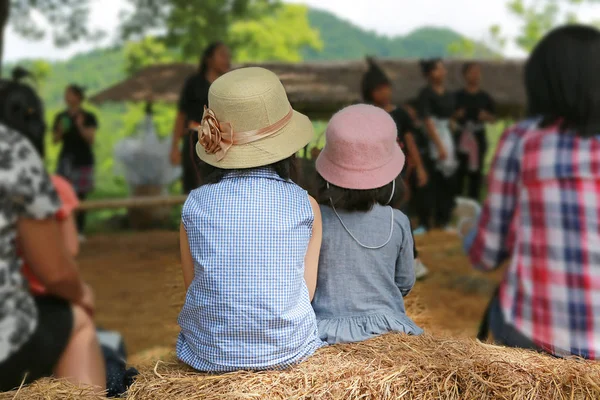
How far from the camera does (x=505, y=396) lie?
1519 mm

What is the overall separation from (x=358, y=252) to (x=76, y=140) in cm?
623

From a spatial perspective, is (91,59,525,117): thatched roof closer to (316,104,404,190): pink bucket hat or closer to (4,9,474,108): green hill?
(316,104,404,190): pink bucket hat

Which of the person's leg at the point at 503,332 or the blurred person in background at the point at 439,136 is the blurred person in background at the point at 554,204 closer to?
the person's leg at the point at 503,332

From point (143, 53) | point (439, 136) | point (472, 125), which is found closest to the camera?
point (439, 136)

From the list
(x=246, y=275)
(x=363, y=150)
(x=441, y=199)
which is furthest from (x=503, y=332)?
(x=441, y=199)

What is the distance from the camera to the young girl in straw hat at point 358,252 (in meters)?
1.79

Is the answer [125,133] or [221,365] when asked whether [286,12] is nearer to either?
[125,133]

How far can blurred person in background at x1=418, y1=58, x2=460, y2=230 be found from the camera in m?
5.73

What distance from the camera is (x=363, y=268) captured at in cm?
185

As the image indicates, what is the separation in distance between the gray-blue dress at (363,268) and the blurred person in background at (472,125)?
5250 millimetres

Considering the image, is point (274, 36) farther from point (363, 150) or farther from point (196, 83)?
point (363, 150)

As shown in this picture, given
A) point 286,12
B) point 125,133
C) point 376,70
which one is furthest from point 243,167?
point 286,12

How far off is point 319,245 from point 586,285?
77cm

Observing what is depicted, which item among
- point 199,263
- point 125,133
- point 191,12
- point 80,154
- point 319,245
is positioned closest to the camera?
point 199,263
